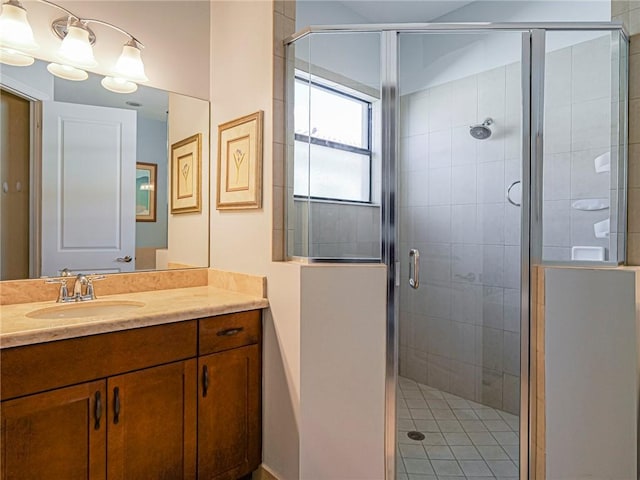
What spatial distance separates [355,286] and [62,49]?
1692mm

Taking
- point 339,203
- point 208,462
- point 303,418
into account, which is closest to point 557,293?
point 339,203

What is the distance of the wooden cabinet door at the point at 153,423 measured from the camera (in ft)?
4.55

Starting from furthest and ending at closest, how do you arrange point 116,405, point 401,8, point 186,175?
point 401,8
point 186,175
point 116,405

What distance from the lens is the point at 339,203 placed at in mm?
1892

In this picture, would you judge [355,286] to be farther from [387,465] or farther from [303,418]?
[387,465]

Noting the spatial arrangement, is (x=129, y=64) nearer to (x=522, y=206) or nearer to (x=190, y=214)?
(x=190, y=214)

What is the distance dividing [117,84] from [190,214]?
747mm

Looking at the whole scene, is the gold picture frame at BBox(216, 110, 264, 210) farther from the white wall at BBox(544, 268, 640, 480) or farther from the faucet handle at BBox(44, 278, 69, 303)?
the white wall at BBox(544, 268, 640, 480)

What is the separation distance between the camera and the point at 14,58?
5.34 ft

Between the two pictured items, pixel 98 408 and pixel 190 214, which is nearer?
pixel 98 408

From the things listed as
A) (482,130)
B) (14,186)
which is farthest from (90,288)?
(482,130)

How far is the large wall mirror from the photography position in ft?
5.47

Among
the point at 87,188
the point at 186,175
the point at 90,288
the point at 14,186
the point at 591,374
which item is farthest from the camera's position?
the point at 186,175

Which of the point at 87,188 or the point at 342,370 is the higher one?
the point at 87,188
